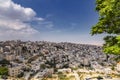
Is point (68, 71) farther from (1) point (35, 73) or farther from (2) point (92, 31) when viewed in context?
(2) point (92, 31)

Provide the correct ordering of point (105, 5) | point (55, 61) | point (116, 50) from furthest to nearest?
point (55, 61)
point (105, 5)
point (116, 50)

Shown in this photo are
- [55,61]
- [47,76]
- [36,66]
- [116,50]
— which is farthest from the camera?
[55,61]

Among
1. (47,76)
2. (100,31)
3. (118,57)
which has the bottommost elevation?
(47,76)

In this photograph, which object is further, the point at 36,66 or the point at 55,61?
the point at 55,61

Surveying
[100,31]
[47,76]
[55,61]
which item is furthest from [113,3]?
[55,61]

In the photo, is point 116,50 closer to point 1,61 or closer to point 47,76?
point 47,76

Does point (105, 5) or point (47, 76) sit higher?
point (105, 5)

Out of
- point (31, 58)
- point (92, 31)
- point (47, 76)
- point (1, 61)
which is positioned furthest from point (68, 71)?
point (92, 31)
